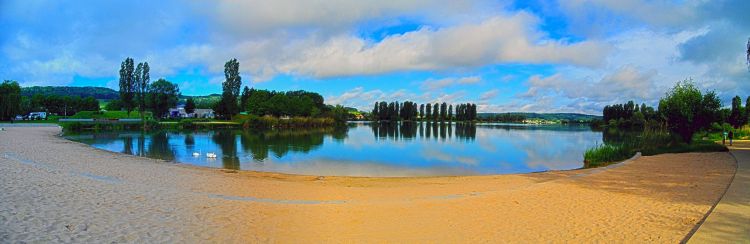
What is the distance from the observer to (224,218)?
6879mm

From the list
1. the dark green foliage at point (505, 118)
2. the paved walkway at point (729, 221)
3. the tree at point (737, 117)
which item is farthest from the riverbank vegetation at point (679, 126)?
the dark green foliage at point (505, 118)

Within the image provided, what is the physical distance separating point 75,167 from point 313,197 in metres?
8.83

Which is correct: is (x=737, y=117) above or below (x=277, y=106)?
below

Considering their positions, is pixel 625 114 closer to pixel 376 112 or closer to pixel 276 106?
pixel 376 112

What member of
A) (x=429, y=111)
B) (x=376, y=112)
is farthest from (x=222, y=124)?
(x=429, y=111)

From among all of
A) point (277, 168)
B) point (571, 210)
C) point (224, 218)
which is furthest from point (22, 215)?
point (277, 168)

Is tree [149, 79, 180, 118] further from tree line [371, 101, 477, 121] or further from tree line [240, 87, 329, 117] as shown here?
tree line [371, 101, 477, 121]

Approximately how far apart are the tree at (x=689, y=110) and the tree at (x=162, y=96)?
238 feet

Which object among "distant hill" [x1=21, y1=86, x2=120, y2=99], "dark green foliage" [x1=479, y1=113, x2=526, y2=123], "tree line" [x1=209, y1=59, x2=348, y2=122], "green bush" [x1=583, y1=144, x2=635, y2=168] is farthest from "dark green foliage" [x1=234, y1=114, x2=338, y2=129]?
"distant hill" [x1=21, y1=86, x2=120, y2=99]

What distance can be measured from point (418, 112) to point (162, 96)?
100561 mm

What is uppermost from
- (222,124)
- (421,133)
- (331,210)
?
(222,124)

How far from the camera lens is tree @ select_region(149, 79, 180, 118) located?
2773 inches

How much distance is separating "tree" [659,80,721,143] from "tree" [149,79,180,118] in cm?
7268

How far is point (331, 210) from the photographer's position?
7832 mm
